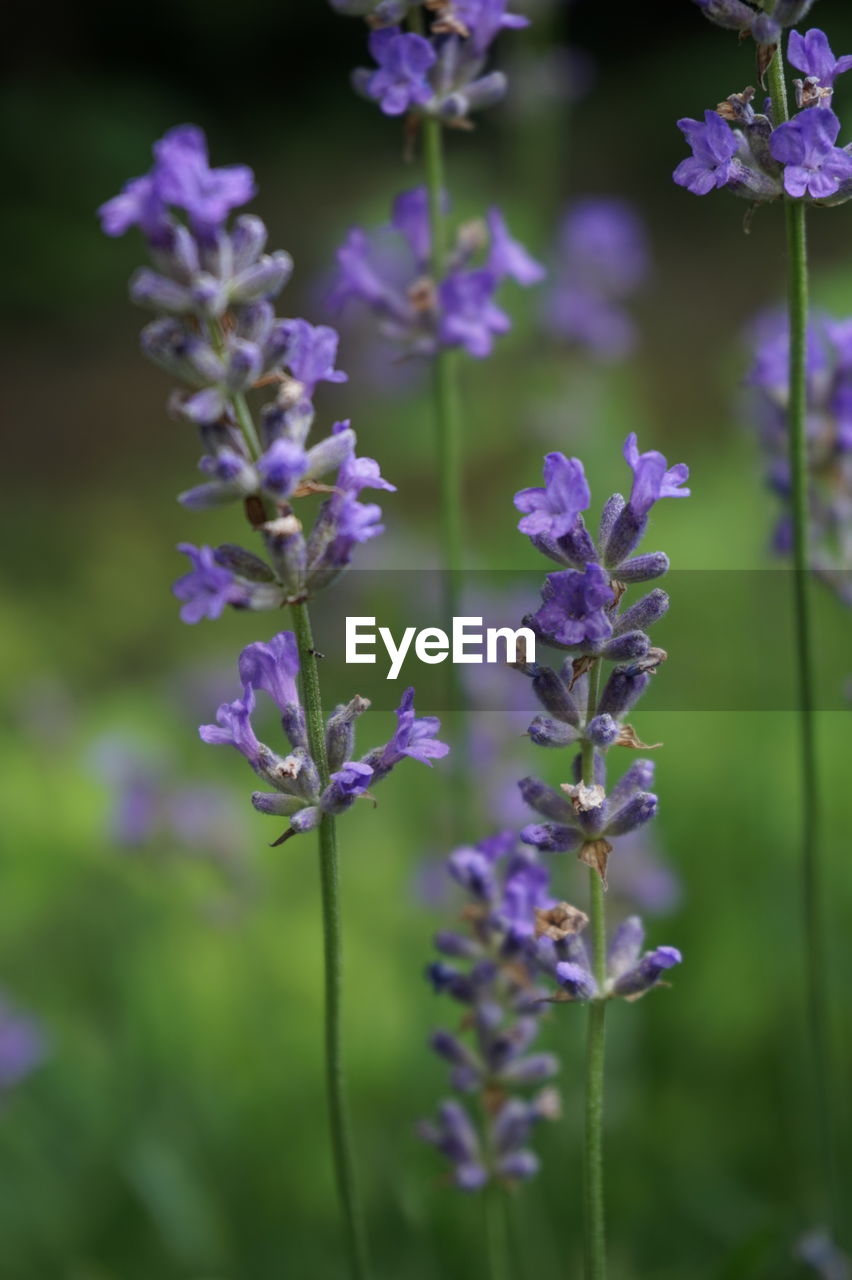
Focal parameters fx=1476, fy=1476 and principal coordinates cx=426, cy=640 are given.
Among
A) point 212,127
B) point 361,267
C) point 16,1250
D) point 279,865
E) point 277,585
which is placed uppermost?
point 212,127

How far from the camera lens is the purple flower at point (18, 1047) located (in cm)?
295

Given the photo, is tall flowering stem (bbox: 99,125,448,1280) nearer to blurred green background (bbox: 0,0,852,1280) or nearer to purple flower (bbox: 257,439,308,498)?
purple flower (bbox: 257,439,308,498)

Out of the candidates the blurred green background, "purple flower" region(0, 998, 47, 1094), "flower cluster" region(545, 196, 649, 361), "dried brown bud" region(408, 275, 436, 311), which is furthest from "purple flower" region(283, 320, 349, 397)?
"flower cluster" region(545, 196, 649, 361)

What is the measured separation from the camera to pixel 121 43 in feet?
41.6

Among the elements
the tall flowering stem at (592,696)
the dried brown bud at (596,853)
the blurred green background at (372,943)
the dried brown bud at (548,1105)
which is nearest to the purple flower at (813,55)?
the tall flowering stem at (592,696)

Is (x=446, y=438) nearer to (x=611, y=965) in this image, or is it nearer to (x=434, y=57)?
(x=434, y=57)

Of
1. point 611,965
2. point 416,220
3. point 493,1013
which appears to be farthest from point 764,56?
point 493,1013

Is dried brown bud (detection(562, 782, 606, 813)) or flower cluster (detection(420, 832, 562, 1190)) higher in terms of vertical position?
dried brown bud (detection(562, 782, 606, 813))

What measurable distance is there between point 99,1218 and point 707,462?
3.85 meters

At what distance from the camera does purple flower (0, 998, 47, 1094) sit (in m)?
2.95

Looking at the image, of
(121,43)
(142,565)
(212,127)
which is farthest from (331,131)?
(142,565)

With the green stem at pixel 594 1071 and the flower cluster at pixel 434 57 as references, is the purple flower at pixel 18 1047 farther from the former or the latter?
the flower cluster at pixel 434 57

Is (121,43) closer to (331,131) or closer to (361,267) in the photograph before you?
(331,131)

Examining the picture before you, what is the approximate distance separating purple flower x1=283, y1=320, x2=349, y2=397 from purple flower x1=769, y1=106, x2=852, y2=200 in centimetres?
47
